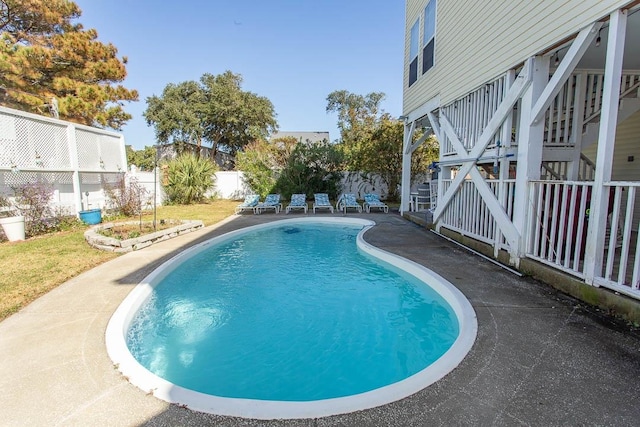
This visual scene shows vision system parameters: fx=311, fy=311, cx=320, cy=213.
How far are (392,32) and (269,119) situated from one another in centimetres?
1585

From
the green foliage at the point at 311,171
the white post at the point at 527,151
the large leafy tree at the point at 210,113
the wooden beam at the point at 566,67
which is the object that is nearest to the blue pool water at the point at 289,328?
the white post at the point at 527,151

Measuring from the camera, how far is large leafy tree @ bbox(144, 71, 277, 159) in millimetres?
27391

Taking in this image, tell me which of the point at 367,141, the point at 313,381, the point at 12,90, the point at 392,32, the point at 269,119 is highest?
the point at 392,32

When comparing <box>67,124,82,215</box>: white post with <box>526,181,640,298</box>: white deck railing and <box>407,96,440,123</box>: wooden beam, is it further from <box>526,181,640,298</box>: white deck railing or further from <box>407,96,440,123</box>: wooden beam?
<box>526,181,640,298</box>: white deck railing

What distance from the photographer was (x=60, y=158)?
31.8 ft

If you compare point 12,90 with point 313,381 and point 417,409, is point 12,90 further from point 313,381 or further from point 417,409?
point 417,409

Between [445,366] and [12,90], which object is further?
[12,90]

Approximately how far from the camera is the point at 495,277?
4.81 m

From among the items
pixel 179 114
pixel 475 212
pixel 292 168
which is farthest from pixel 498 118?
pixel 179 114

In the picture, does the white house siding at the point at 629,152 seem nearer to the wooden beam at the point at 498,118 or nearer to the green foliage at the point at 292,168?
the wooden beam at the point at 498,118

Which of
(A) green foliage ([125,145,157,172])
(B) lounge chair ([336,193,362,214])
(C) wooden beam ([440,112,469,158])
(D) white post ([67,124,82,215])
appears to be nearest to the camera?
(C) wooden beam ([440,112,469,158])

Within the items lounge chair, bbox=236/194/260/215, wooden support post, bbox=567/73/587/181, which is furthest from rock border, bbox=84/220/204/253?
wooden support post, bbox=567/73/587/181

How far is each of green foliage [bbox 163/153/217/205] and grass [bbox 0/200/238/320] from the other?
251 inches

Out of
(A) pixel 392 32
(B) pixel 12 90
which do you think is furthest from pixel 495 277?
(B) pixel 12 90
